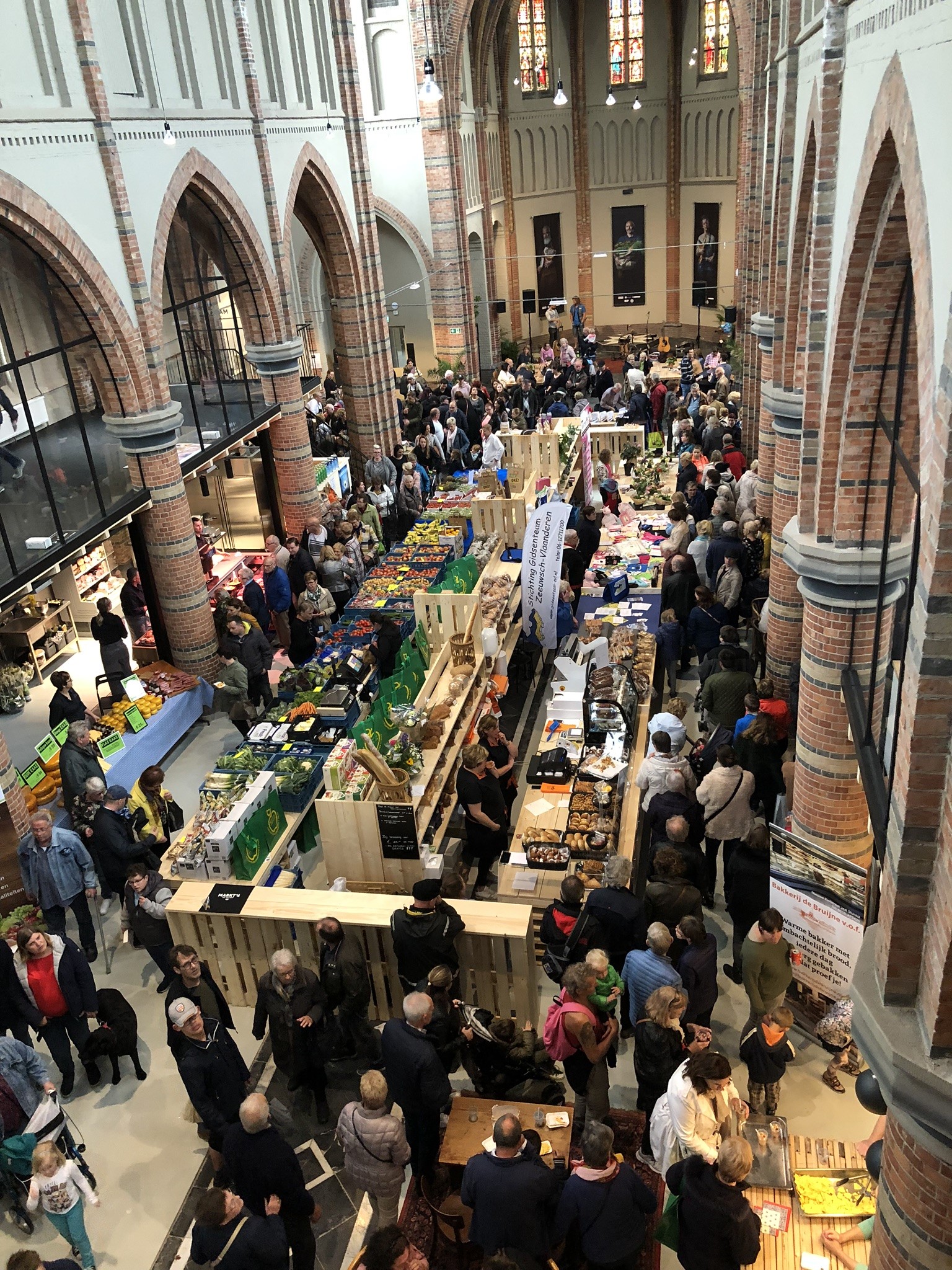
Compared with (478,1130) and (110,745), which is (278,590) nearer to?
(110,745)

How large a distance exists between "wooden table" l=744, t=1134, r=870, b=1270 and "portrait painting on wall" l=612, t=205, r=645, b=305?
30.9 meters

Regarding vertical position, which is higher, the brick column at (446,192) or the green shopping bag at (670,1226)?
the brick column at (446,192)

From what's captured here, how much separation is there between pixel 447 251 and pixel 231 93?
11.1 meters

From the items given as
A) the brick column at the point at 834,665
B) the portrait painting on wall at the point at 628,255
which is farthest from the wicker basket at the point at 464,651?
the portrait painting on wall at the point at 628,255

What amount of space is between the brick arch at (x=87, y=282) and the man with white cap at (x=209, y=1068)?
25.3ft

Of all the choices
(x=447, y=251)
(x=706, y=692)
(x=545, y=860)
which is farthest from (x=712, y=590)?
(x=447, y=251)

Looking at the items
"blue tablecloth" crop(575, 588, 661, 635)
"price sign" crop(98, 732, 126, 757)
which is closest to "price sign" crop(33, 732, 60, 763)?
"price sign" crop(98, 732, 126, 757)

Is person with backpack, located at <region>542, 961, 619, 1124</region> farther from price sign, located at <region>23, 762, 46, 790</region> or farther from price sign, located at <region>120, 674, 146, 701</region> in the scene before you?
price sign, located at <region>120, 674, 146, 701</region>

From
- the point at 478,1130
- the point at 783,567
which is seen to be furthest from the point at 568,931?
the point at 783,567

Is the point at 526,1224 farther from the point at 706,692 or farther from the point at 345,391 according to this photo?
the point at 345,391

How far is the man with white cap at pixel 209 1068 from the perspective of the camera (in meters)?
5.86

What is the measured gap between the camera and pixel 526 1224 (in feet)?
16.2

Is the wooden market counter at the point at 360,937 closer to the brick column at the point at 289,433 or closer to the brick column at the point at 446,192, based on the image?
the brick column at the point at 289,433

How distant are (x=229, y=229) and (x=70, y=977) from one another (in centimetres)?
1108
